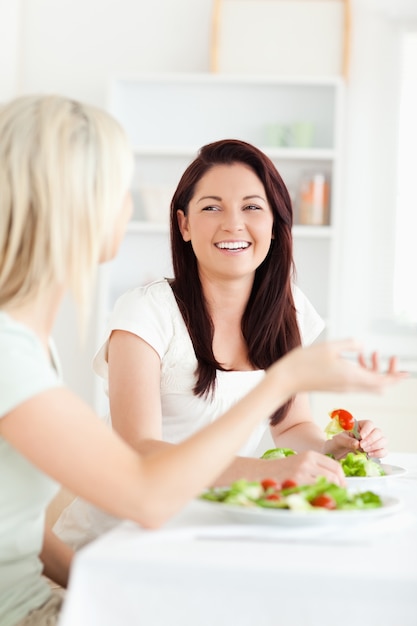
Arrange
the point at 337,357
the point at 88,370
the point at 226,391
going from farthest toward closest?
the point at 88,370, the point at 226,391, the point at 337,357

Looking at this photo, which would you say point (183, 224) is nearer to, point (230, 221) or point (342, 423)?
point (230, 221)

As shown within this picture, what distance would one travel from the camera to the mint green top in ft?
3.81

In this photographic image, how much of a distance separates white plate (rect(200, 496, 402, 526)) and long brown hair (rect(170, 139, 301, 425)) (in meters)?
0.82

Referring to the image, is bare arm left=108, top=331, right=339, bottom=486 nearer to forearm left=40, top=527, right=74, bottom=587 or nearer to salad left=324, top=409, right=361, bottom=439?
salad left=324, top=409, right=361, bottom=439

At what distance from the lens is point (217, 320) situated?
215 cm

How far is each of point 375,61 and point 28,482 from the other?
4.00 meters

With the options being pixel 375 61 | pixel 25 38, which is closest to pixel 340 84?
pixel 375 61

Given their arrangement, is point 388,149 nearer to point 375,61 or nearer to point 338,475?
point 375,61

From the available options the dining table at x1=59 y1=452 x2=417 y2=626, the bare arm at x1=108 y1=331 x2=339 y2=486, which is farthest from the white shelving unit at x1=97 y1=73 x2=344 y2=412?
the dining table at x1=59 y1=452 x2=417 y2=626

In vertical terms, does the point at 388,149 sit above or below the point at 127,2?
below

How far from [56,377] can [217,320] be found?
956mm

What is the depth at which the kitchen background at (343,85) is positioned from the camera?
15.7 feet

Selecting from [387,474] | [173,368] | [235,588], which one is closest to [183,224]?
[173,368]

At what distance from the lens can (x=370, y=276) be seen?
4.88 m
